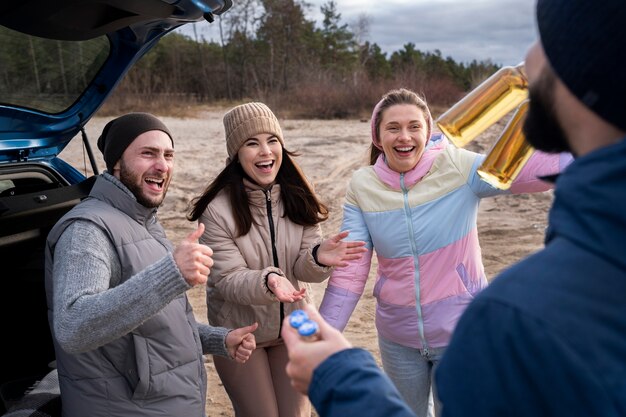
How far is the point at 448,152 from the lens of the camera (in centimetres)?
261

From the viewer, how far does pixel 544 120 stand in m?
0.93

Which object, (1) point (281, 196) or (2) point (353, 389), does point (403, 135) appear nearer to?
(1) point (281, 196)

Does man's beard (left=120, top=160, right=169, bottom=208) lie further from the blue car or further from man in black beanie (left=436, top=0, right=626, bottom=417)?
man in black beanie (left=436, top=0, right=626, bottom=417)

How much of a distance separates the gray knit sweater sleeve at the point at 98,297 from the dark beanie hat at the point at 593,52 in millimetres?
1251

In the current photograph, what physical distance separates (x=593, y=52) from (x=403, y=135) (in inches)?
70.5

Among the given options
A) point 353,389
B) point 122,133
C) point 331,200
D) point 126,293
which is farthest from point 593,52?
point 331,200

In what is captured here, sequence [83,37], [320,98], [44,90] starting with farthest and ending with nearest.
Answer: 1. [320,98]
2. [44,90]
3. [83,37]

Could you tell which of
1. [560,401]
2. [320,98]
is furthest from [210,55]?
[560,401]

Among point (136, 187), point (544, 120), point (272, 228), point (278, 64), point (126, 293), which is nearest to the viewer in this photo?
point (544, 120)

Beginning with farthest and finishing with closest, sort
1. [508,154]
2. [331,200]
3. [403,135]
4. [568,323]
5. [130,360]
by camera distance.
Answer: [331,200]
[403,135]
[130,360]
[508,154]
[568,323]

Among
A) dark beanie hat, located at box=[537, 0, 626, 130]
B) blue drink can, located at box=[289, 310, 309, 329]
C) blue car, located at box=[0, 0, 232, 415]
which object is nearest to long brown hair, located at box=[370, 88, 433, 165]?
blue car, located at box=[0, 0, 232, 415]

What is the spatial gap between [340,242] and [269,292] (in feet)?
1.24

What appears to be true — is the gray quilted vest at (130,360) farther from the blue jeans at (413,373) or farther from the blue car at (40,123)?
the blue jeans at (413,373)

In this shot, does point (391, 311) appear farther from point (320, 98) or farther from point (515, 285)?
point (320, 98)
